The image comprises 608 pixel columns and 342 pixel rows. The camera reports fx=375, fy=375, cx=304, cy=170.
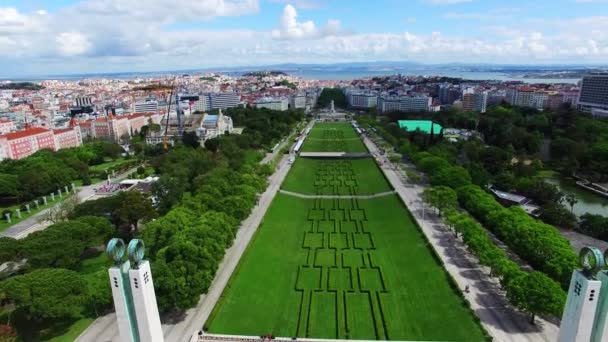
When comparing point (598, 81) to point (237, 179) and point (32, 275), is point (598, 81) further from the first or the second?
point (32, 275)

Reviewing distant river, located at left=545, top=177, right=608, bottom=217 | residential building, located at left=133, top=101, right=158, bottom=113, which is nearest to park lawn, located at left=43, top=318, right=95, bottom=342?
distant river, located at left=545, top=177, right=608, bottom=217

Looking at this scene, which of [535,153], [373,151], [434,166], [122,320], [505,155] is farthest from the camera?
[373,151]

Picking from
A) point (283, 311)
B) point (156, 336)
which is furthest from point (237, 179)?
point (156, 336)

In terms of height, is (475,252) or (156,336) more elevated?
(156,336)

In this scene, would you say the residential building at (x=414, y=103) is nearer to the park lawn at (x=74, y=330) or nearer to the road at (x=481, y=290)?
the road at (x=481, y=290)

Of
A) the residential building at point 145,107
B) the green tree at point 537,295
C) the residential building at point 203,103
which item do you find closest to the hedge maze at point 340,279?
the green tree at point 537,295

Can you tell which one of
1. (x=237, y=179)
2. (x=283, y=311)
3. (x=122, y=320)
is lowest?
(x=283, y=311)

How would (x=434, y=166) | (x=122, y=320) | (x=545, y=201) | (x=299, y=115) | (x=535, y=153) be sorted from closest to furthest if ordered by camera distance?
(x=122, y=320), (x=545, y=201), (x=434, y=166), (x=535, y=153), (x=299, y=115)

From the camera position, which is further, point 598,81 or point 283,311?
point 598,81
